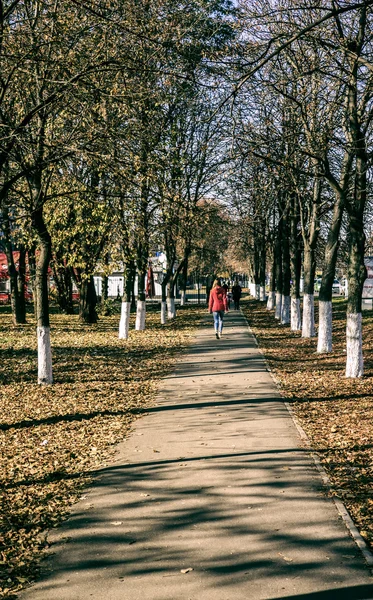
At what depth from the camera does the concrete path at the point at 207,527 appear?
455 centimetres

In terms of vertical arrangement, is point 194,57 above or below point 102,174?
above

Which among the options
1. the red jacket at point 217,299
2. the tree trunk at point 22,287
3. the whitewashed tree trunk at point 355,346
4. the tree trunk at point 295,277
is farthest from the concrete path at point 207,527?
the tree trunk at point 22,287

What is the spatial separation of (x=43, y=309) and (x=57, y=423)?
4086 millimetres

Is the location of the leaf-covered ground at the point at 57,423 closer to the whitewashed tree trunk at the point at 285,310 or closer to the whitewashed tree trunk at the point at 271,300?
the whitewashed tree trunk at the point at 285,310

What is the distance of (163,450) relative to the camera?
8.10 meters

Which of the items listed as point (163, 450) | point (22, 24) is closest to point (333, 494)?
point (163, 450)

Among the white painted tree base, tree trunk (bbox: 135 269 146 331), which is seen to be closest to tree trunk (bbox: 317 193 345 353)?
the white painted tree base

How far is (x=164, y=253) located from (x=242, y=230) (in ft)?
39.3

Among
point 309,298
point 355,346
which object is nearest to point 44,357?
point 355,346

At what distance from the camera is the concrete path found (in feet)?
14.9

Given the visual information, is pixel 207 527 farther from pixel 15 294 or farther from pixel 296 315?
pixel 15 294

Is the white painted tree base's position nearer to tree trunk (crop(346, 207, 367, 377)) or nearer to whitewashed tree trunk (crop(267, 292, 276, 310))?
tree trunk (crop(346, 207, 367, 377))

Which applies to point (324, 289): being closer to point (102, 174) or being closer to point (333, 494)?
point (102, 174)

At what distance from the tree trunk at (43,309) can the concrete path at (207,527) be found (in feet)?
14.5
